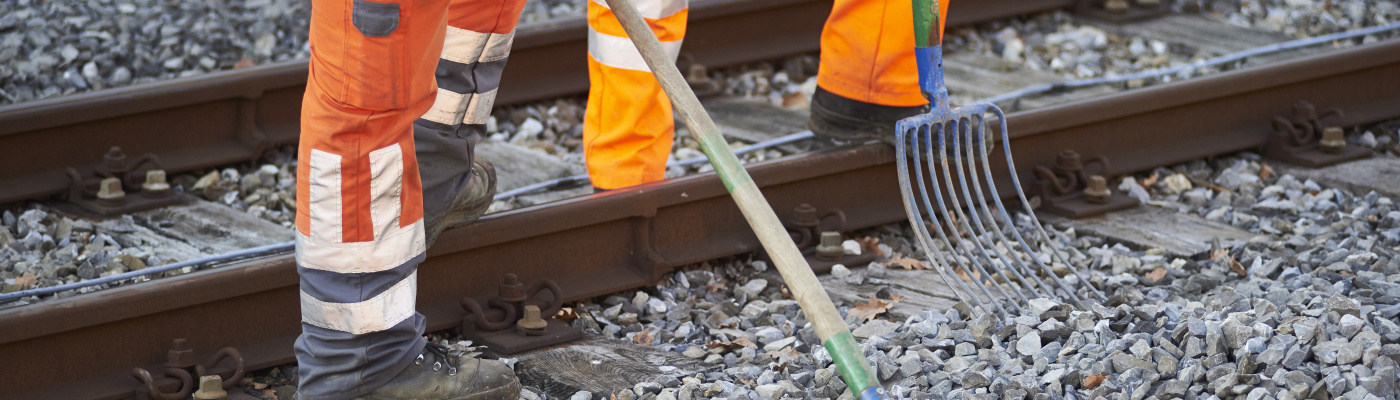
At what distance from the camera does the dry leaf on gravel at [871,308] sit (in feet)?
12.1

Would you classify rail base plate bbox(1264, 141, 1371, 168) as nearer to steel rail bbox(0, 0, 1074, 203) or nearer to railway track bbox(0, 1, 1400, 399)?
railway track bbox(0, 1, 1400, 399)

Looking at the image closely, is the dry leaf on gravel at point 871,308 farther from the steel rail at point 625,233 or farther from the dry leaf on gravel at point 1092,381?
the dry leaf on gravel at point 1092,381

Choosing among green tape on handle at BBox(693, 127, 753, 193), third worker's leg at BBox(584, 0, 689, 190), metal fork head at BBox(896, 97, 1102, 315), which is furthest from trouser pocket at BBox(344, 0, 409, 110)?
metal fork head at BBox(896, 97, 1102, 315)

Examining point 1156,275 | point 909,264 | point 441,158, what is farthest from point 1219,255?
point 441,158

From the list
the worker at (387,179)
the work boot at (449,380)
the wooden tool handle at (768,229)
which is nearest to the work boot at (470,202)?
the worker at (387,179)

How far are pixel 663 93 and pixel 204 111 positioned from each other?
171 centimetres

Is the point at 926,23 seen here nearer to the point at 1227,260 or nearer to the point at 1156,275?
the point at 1156,275

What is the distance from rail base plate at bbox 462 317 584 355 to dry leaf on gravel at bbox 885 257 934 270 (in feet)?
3.50

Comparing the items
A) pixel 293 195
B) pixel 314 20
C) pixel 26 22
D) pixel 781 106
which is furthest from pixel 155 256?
pixel 781 106

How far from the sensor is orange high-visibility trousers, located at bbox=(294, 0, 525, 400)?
2582mm

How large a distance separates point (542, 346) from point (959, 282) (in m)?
1.10

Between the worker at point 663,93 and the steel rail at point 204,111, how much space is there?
1.28m

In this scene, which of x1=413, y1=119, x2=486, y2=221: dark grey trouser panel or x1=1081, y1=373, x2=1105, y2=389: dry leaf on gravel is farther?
x1=413, y1=119, x2=486, y2=221: dark grey trouser panel

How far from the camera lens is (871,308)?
3771mm
